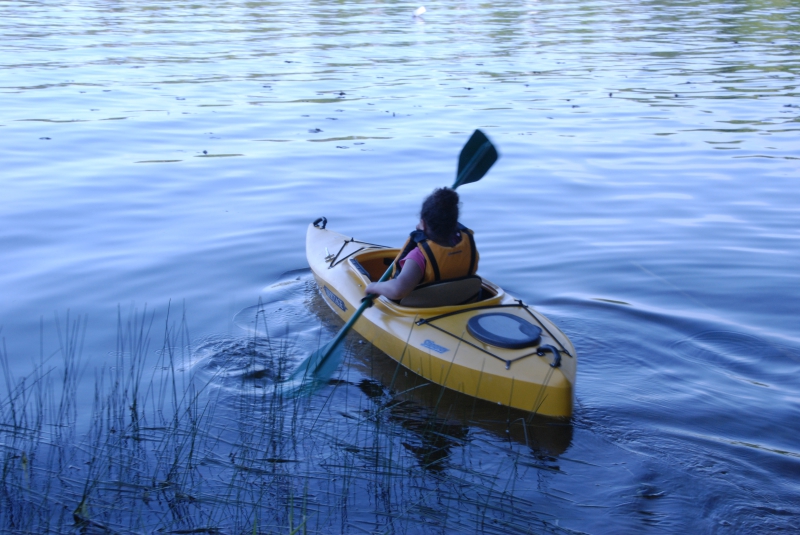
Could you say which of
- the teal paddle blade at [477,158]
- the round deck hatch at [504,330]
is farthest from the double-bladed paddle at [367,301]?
the round deck hatch at [504,330]

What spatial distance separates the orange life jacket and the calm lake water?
69 cm

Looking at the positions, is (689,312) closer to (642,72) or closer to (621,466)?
(621,466)

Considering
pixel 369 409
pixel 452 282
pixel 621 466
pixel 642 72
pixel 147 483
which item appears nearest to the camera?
pixel 147 483

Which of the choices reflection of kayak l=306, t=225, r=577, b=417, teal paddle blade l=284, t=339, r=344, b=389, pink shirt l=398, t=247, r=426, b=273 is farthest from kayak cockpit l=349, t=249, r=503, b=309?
teal paddle blade l=284, t=339, r=344, b=389

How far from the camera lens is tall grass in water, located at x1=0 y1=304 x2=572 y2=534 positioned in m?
3.42

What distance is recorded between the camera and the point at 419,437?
169 inches

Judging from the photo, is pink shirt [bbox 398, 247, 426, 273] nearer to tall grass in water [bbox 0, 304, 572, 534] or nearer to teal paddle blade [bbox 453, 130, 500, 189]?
tall grass in water [bbox 0, 304, 572, 534]

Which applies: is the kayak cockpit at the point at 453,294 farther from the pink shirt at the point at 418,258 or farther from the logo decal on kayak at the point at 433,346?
the logo decal on kayak at the point at 433,346

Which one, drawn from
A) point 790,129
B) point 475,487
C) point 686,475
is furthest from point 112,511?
point 790,129

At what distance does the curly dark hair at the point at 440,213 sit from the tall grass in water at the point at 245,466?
3.40ft

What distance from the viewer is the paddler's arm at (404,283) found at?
16.5ft

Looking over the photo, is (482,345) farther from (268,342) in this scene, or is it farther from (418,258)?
(268,342)

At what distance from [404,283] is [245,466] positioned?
1675 millimetres

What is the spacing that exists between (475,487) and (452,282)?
1.64 meters
